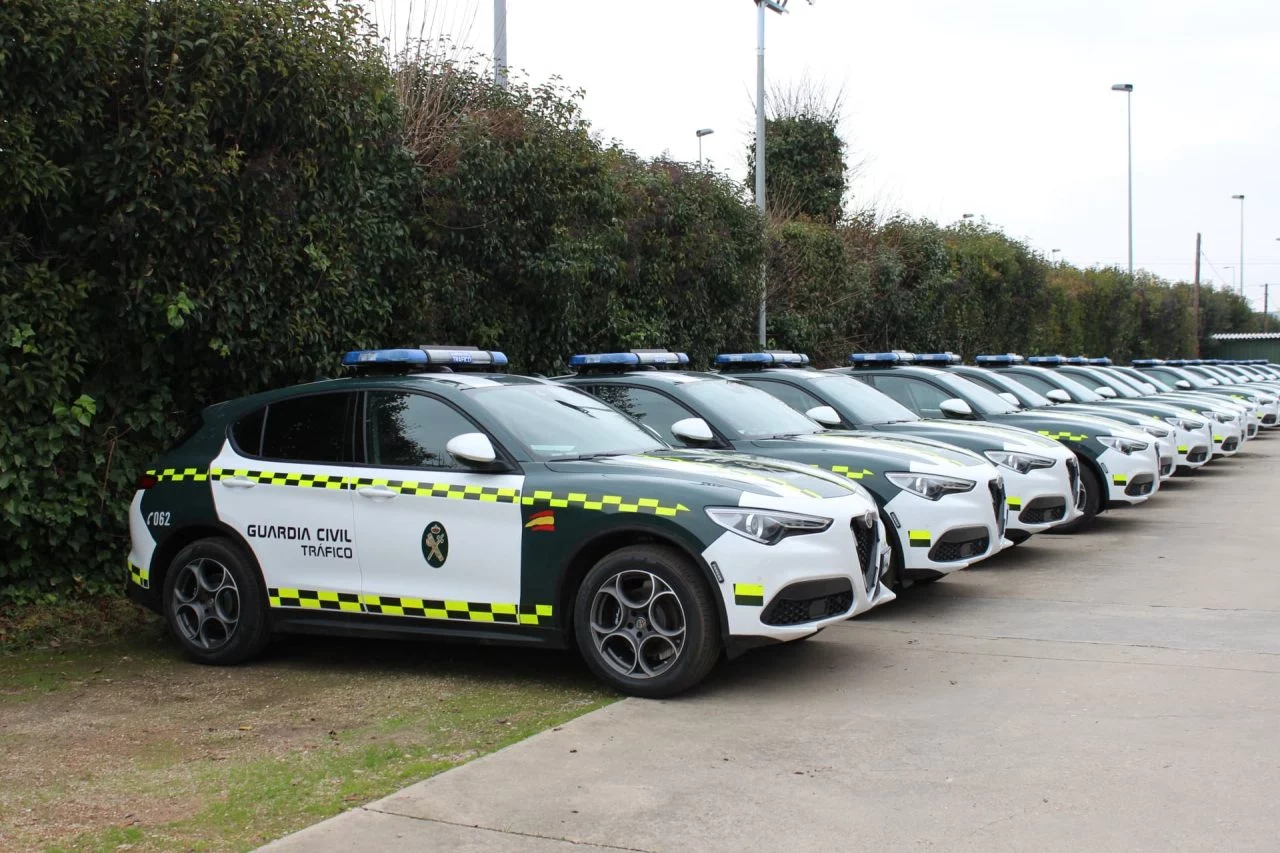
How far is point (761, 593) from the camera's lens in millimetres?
6262

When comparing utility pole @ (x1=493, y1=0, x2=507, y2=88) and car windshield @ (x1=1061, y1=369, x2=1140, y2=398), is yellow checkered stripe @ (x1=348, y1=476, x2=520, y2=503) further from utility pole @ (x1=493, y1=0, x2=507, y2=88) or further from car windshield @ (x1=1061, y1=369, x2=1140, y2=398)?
car windshield @ (x1=1061, y1=369, x2=1140, y2=398)

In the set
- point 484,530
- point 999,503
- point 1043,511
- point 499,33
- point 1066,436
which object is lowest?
point 1043,511

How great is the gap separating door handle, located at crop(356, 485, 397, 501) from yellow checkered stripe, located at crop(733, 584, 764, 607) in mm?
1879

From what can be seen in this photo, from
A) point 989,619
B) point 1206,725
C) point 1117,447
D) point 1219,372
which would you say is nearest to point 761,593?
point 1206,725

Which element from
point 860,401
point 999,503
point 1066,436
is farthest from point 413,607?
point 1066,436

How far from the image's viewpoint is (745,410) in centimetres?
Answer: 982

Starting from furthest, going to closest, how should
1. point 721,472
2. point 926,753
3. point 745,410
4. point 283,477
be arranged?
point 745,410 < point 283,477 < point 721,472 < point 926,753

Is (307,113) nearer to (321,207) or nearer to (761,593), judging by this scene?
(321,207)

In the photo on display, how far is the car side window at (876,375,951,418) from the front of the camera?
13.2 m

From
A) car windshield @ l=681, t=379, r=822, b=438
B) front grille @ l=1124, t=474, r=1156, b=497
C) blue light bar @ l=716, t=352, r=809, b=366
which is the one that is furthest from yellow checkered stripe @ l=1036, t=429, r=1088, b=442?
car windshield @ l=681, t=379, r=822, b=438

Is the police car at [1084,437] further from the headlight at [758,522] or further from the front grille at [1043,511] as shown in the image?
the headlight at [758,522]

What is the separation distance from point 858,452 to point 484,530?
3353 millimetres

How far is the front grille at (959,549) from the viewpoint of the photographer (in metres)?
8.68

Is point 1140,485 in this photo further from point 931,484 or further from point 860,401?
point 931,484
